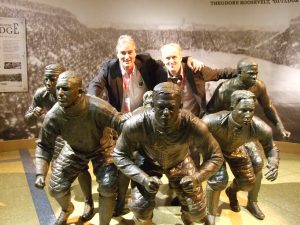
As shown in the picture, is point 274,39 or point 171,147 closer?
point 171,147

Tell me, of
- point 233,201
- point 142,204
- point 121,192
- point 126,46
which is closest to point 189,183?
point 142,204

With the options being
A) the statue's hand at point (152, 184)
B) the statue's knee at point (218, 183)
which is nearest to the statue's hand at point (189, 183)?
the statue's hand at point (152, 184)

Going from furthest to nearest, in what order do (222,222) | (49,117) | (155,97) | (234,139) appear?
(222,222), (234,139), (49,117), (155,97)

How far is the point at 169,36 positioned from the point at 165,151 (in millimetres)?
3983

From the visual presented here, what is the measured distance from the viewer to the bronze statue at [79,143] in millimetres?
3196

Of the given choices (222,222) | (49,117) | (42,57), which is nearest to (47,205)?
(49,117)

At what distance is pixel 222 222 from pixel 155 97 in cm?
192

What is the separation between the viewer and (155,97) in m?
2.64

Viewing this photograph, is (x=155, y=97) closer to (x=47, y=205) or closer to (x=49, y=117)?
(x=49, y=117)

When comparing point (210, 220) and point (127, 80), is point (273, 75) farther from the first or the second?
point (210, 220)

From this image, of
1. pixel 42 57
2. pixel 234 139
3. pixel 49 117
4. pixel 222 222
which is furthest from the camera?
pixel 42 57

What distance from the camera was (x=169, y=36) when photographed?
661cm

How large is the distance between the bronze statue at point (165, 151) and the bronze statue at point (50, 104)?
96 cm

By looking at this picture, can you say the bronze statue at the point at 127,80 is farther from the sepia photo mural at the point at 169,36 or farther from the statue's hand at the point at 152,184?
the sepia photo mural at the point at 169,36
